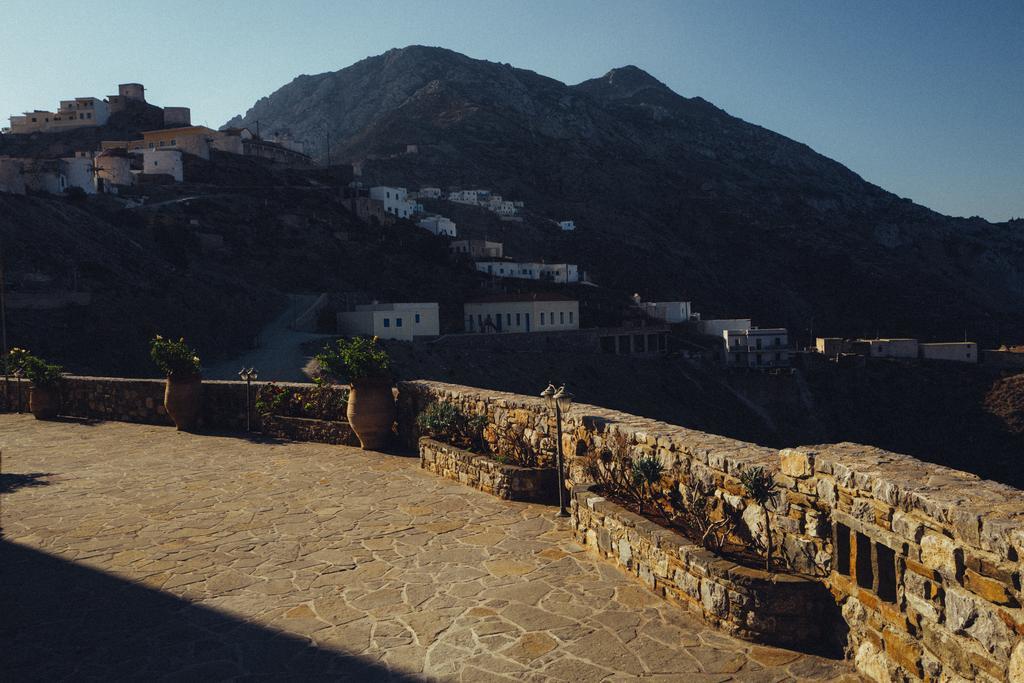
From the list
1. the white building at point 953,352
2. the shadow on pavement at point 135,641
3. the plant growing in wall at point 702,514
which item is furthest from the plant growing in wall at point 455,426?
the white building at point 953,352

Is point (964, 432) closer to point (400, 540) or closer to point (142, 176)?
point (400, 540)

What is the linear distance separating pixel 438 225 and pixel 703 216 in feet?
202

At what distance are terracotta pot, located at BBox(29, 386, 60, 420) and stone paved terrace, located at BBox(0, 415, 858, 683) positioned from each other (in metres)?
6.63

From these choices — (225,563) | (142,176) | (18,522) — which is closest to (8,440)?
(18,522)

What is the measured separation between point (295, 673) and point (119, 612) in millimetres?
1795

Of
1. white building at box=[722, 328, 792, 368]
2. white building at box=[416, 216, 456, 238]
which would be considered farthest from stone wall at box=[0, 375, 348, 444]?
white building at box=[416, 216, 456, 238]

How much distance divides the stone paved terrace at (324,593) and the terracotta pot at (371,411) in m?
1.68

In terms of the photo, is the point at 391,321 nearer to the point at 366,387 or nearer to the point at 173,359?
the point at 173,359

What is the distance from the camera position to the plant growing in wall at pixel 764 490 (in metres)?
4.69

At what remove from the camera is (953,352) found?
66.8m

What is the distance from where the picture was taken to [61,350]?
37156 millimetres

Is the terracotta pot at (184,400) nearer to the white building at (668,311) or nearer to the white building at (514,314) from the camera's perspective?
the white building at (514,314)

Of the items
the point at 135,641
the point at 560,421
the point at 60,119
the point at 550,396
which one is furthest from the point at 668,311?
the point at 60,119

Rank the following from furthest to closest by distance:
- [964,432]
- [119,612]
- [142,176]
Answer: [142,176], [964,432], [119,612]
